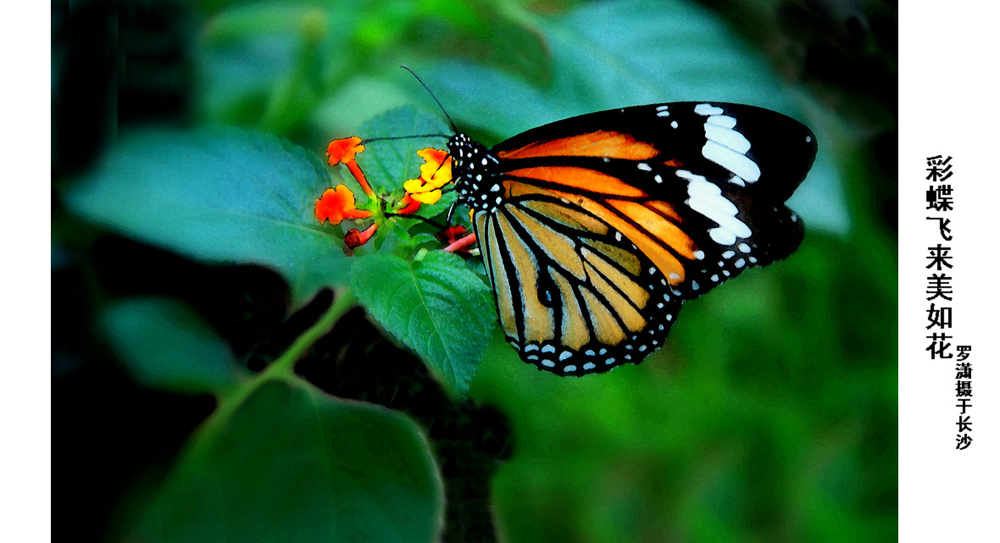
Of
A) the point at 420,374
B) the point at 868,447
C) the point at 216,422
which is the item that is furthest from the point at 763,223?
the point at 216,422

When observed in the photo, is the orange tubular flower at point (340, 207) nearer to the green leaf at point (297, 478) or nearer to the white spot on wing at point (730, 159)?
the green leaf at point (297, 478)

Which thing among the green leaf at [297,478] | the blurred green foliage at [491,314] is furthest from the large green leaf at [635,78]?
the green leaf at [297,478]

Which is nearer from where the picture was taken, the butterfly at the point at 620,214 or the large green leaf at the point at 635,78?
the butterfly at the point at 620,214

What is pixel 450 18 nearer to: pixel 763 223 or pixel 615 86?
pixel 615 86

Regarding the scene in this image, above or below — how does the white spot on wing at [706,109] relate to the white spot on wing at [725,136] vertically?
above

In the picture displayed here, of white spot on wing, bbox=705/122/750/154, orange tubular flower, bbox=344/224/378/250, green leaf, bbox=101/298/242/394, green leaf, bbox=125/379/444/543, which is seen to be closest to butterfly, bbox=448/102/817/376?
white spot on wing, bbox=705/122/750/154

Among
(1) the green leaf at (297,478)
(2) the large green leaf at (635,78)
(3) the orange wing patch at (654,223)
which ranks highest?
(2) the large green leaf at (635,78)

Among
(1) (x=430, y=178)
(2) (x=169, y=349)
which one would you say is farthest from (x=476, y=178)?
(2) (x=169, y=349)
